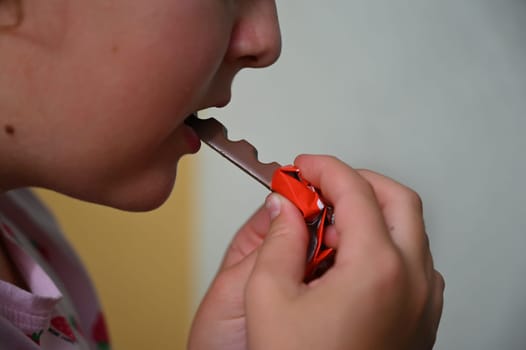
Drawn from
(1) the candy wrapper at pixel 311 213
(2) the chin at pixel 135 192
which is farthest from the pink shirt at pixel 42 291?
(1) the candy wrapper at pixel 311 213

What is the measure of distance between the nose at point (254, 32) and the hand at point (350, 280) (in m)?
0.08

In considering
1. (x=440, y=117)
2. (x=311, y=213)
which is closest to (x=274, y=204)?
(x=311, y=213)

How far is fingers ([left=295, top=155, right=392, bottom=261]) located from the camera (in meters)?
0.36

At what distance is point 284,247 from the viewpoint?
0.38 meters

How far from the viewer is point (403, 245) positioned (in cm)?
39

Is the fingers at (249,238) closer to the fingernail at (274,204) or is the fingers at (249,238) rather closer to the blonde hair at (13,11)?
the fingernail at (274,204)

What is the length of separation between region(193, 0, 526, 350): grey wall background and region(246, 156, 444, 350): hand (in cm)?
23

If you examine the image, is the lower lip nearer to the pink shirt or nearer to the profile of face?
the profile of face

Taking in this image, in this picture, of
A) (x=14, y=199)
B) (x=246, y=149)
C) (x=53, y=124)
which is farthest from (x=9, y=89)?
(x=14, y=199)

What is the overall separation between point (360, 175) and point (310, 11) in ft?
1.11

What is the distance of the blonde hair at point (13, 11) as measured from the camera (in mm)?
344

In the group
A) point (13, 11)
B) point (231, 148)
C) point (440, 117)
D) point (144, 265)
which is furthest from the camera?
point (144, 265)

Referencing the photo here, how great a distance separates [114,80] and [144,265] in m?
0.49

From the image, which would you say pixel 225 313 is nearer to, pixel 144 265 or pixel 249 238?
pixel 249 238
